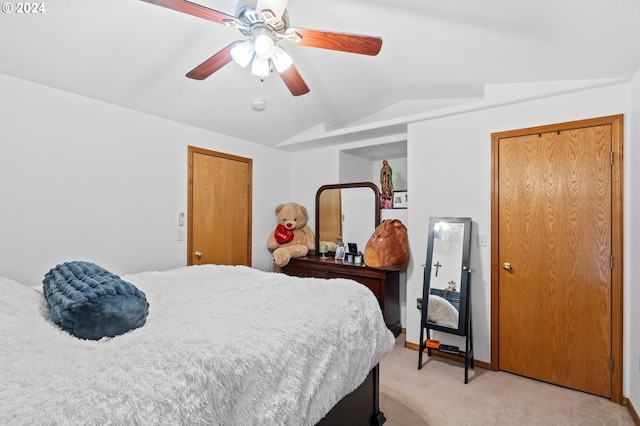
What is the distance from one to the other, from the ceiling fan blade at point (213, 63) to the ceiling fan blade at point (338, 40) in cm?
32

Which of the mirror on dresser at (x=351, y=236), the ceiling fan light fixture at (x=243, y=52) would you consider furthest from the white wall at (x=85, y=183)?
the ceiling fan light fixture at (x=243, y=52)

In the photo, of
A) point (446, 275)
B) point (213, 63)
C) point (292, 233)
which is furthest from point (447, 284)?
point (213, 63)

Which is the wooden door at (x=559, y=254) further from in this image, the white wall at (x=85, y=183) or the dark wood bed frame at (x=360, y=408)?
the white wall at (x=85, y=183)

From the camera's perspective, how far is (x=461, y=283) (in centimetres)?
261

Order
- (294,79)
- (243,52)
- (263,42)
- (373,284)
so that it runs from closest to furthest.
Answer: (263,42)
(243,52)
(294,79)
(373,284)

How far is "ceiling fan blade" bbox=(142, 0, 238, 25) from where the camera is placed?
Result: 1260mm

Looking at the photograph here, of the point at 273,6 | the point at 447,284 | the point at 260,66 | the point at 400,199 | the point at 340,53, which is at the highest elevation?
the point at 340,53

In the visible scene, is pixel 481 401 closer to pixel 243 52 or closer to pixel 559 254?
pixel 559 254

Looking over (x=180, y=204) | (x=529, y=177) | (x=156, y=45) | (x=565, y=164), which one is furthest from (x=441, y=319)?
(x=156, y=45)

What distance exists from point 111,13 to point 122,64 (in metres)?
→ 0.45

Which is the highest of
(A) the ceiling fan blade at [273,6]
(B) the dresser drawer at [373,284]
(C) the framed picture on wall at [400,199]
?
(A) the ceiling fan blade at [273,6]

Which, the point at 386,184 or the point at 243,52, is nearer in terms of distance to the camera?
the point at 243,52

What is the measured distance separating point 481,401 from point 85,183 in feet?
10.9

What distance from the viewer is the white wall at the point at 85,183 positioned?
2.08m
